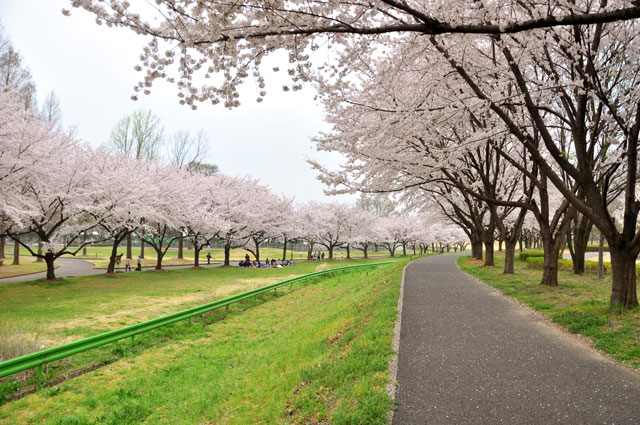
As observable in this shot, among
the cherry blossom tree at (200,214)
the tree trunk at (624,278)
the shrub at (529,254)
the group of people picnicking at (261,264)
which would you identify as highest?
the cherry blossom tree at (200,214)

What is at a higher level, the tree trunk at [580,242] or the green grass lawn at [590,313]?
the tree trunk at [580,242]

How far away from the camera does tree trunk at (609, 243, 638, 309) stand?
740 centimetres

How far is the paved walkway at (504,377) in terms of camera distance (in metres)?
3.71

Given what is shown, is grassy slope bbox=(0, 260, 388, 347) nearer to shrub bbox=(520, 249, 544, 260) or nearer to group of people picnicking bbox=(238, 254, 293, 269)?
group of people picnicking bbox=(238, 254, 293, 269)

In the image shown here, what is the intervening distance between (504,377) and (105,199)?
21783mm

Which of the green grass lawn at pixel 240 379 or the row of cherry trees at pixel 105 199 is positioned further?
the row of cherry trees at pixel 105 199

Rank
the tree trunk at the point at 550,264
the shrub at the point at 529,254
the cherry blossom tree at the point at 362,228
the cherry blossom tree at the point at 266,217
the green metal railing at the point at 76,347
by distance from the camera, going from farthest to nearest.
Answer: the cherry blossom tree at the point at 362,228 → the cherry blossom tree at the point at 266,217 → the shrub at the point at 529,254 → the tree trunk at the point at 550,264 → the green metal railing at the point at 76,347

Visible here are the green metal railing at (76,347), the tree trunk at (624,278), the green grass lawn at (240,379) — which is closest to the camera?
the green grass lawn at (240,379)

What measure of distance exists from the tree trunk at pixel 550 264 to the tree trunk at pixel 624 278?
3.85 m

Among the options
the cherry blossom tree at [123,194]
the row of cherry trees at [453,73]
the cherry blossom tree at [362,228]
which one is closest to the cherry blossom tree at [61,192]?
the cherry blossom tree at [123,194]

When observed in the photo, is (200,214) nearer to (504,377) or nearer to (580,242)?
(580,242)

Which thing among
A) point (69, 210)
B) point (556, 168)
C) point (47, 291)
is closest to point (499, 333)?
point (556, 168)

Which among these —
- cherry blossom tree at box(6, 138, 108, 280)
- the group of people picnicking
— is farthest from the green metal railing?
the group of people picnicking

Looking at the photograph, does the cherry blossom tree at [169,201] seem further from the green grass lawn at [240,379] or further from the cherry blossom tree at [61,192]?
the green grass lawn at [240,379]
